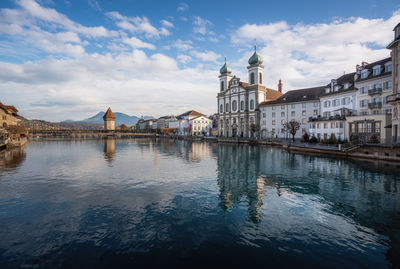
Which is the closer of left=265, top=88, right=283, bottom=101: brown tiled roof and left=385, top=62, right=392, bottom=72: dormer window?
left=385, top=62, right=392, bottom=72: dormer window

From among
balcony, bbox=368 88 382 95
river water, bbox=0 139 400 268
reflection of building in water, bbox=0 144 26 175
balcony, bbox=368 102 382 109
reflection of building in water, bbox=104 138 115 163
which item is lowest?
river water, bbox=0 139 400 268

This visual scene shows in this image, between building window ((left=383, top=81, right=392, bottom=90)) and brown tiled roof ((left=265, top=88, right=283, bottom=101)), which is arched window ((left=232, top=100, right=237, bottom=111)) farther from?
building window ((left=383, top=81, right=392, bottom=90))

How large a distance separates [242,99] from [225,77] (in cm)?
1641

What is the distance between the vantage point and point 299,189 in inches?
741

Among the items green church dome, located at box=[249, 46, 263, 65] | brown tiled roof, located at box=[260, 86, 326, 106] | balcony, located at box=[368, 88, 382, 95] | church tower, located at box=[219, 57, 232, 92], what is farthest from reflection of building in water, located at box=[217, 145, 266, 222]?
church tower, located at box=[219, 57, 232, 92]

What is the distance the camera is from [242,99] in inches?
3474

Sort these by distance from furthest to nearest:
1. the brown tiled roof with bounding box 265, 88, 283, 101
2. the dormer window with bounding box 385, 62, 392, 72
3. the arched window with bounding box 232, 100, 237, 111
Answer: the arched window with bounding box 232, 100, 237, 111, the brown tiled roof with bounding box 265, 88, 283, 101, the dormer window with bounding box 385, 62, 392, 72

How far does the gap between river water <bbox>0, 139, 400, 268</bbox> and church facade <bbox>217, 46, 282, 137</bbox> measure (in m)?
61.8

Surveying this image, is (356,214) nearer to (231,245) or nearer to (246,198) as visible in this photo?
(246,198)

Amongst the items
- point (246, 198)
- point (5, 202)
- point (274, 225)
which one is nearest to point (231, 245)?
point (274, 225)

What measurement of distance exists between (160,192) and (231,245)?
9.34m

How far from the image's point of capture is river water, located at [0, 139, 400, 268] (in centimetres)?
884

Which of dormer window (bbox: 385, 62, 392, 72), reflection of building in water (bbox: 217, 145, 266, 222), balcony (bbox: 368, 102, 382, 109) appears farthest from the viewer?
balcony (bbox: 368, 102, 382, 109)

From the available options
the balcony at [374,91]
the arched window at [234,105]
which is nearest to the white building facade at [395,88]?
the balcony at [374,91]
